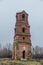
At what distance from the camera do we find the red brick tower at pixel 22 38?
2509 centimetres

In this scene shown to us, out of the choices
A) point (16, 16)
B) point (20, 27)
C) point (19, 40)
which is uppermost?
point (16, 16)

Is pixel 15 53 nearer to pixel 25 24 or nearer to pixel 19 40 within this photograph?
pixel 19 40

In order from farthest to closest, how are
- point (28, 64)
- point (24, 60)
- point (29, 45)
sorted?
point (29, 45), point (24, 60), point (28, 64)

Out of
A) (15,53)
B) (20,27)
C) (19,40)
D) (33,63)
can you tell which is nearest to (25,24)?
(20,27)

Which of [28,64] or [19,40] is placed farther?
[19,40]

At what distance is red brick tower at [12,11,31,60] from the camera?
988 inches

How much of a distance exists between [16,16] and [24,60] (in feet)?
23.2

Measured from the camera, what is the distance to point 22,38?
2577 centimetres

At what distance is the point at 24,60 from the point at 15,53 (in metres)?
1.83

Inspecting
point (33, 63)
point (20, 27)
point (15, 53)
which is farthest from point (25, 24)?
point (33, 63)

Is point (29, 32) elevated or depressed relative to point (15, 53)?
elevated

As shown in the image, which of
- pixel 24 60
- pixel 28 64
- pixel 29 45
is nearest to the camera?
pixel 28 64

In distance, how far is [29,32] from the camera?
2636 cm

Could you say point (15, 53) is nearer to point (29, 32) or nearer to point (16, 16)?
point (29, 32)
